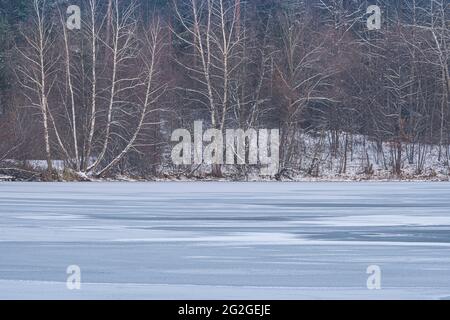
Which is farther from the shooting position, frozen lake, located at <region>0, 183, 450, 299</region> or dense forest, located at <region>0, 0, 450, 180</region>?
dense forest, located at <region>0, 0, 450, 180</region>

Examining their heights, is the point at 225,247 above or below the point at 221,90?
below

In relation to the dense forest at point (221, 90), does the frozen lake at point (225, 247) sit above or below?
below

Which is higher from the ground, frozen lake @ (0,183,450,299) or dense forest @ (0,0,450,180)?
dense forest @ (0,0,450,180)

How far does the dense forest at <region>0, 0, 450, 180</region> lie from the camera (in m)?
39.8

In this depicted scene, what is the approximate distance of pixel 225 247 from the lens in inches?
560

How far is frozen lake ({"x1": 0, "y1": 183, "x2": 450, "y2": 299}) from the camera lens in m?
10.6

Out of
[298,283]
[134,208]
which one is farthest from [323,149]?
[298,283]

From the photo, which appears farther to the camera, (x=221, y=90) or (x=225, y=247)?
(x=221, y=90)

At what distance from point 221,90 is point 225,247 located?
28687 millimetres

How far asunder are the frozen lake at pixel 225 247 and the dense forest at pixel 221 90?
15.4m

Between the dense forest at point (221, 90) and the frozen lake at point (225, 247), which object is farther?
the dense forest at point (221, 90)

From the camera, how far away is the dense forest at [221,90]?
39750 mm

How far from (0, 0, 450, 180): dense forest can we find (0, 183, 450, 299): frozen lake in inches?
608

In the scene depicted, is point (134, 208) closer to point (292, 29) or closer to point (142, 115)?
point (142, 115)
